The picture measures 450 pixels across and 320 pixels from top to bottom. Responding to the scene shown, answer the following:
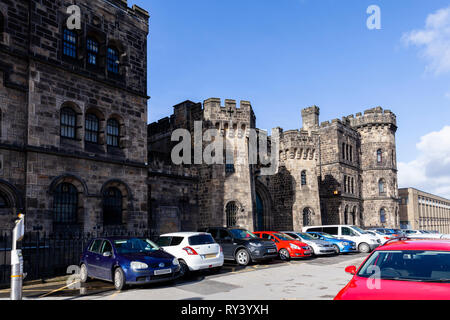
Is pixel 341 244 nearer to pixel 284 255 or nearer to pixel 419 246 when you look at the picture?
pixel 284 255

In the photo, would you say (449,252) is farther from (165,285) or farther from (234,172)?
(234,172)

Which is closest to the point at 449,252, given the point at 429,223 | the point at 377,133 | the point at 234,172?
the point at 234,172

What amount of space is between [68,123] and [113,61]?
4310 millimetres

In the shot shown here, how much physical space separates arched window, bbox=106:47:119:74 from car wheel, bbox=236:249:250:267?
10.8 m

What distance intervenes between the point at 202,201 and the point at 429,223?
2229 inches

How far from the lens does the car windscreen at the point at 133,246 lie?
10.9m

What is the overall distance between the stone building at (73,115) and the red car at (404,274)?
12.8m

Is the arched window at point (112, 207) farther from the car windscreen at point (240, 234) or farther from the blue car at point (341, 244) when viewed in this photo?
the blue car at point (341, 244)

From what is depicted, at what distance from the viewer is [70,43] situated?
55.3ft

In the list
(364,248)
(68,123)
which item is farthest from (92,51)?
(364,248)

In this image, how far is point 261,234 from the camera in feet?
61.2

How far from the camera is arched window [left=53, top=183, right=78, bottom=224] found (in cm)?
1540

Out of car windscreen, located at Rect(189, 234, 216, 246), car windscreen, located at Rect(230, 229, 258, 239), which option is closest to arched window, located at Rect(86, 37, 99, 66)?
car windscreen, located at Rect(189, 234, 216, 246)

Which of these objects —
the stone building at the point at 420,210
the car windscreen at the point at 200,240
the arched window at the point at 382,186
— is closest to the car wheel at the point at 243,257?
the car windscreen at the point at 200,240
